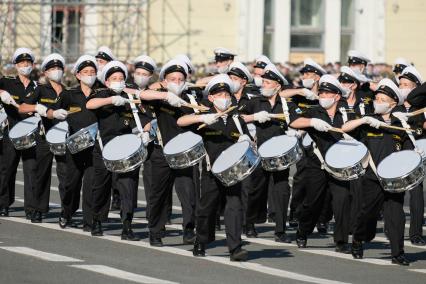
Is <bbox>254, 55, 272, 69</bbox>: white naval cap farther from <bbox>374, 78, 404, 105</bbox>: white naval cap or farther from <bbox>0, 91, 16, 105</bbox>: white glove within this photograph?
<bbox>374, 78, 404, 105</bbox>: white naval cap

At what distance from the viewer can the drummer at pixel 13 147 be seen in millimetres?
18953

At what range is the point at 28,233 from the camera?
56.7ft

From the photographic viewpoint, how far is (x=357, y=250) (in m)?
16.0

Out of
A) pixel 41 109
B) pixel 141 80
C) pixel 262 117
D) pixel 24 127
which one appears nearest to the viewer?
pixel 262 117

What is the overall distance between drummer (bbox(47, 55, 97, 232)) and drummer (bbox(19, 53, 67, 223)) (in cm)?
46

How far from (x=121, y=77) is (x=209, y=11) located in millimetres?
28163

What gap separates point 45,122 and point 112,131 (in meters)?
1.72

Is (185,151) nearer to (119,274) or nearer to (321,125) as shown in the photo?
(321,125)

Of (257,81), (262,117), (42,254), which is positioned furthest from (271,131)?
(42,254)

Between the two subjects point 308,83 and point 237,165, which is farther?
point 308,83

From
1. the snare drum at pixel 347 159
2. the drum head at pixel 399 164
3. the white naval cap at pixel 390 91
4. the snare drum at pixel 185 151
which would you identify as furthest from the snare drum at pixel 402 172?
the snare drum at pixel 185 151

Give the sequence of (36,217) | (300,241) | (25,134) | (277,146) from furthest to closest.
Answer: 1. (25,134)
2. (36,217)
3. (277,146)
4. (300,241)

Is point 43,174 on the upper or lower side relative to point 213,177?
lower

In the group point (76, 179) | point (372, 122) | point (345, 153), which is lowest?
point (76, 179)
